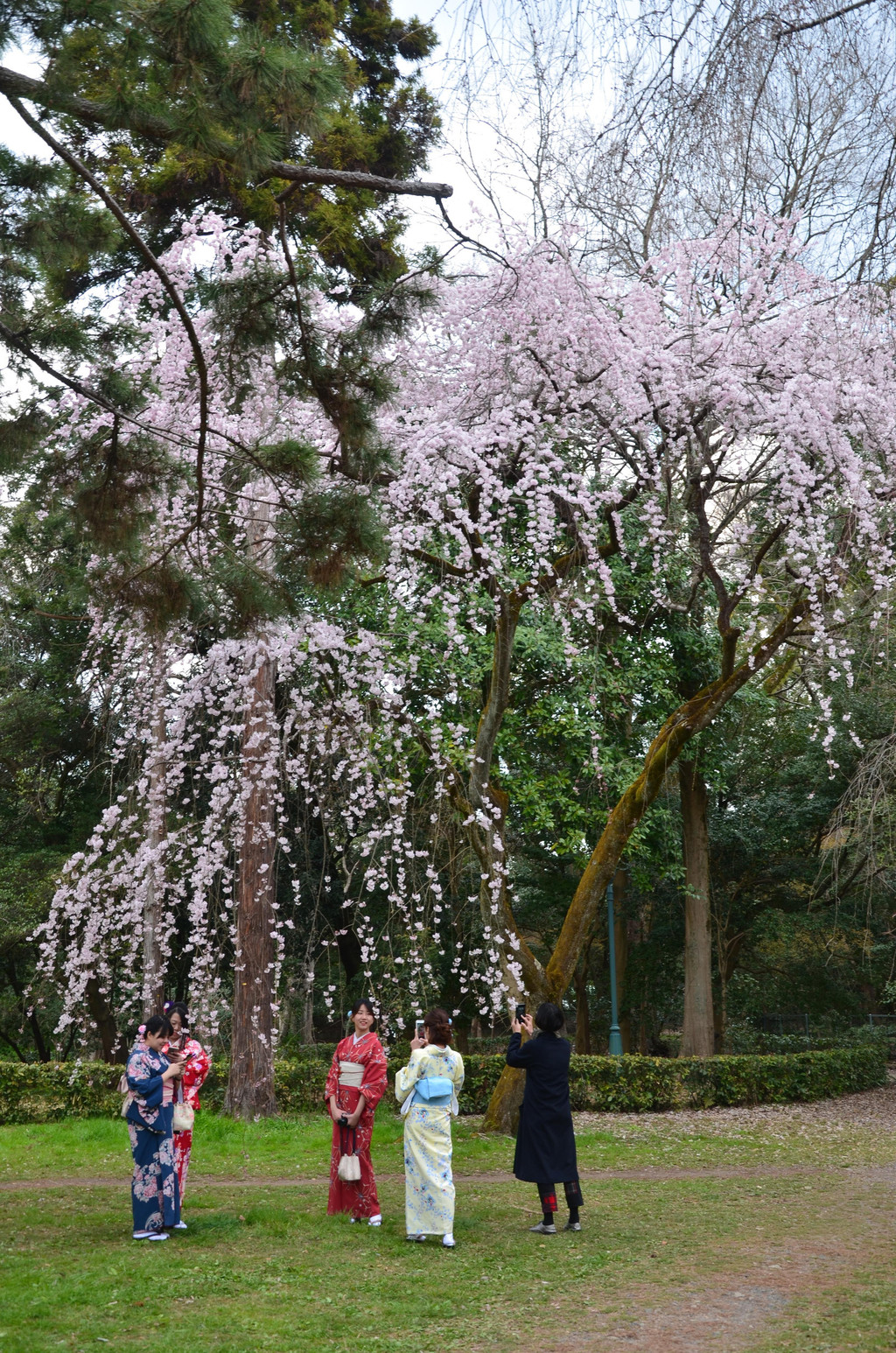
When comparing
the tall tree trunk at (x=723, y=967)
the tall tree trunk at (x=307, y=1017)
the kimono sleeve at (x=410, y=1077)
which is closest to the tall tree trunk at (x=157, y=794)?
the kimono sleeve at (x=410, y=1077)

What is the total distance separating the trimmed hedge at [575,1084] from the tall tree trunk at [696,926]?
1274mm

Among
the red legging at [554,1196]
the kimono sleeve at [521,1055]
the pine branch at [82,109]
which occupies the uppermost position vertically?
the pine branch at [82,109]

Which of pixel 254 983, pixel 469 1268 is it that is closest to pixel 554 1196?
pixel 469 1268

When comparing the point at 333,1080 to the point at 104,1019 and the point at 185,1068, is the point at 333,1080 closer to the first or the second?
the point at 185,1068

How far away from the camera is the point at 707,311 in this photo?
24.7 feet

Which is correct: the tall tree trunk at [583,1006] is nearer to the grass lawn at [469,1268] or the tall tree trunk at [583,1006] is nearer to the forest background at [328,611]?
the forest background at [328,611]

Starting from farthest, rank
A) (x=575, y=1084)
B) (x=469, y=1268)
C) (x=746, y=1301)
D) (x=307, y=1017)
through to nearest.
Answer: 1. (x=307, y=1017)
2. (x=575, y=1084)
3. (x=469, y=1268)
4. (x=746, y=1301)

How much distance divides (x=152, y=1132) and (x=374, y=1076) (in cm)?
117

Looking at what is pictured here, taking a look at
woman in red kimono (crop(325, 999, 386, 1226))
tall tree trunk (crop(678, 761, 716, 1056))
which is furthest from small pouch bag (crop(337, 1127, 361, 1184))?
tall tree trunk (crop(678, 761, 716, 1056))

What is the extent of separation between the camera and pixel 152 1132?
5.23m

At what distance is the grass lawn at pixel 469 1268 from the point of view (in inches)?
147

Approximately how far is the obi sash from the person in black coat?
2.59 ft

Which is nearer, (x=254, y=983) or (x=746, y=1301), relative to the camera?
(x=746, y=1301)

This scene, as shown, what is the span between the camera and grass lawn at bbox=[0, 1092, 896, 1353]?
12.3 feet
